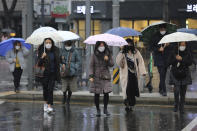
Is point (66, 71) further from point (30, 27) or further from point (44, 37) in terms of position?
point (30, 27)

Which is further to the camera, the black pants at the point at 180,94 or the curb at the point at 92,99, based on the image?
the curb at the point at 92,99

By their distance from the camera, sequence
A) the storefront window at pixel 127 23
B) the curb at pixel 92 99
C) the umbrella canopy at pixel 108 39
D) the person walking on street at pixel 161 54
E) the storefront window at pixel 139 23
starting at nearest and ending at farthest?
1. the umbrella canopy at pixel 108 39
2. the curb at pixel 92 99
3. the person walking on street at pixel 161 54
4. the storefront window at pixel 139 23
5. the storefront window at pixel 127 23

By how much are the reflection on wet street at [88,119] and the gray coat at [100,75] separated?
60cm

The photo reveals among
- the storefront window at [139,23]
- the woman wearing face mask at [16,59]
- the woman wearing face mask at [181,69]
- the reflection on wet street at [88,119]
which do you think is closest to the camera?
the reflection on wet street at [88,119]

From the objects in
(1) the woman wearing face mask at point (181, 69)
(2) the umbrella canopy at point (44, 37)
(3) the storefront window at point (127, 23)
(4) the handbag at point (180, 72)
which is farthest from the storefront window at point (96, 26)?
(4) the handbag at point (180, 72)

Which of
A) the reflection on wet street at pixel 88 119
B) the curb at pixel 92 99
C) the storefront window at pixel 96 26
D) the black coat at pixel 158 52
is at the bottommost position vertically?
the reflection on wet street at pixel 88 119

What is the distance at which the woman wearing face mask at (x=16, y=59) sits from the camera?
51.2 ft

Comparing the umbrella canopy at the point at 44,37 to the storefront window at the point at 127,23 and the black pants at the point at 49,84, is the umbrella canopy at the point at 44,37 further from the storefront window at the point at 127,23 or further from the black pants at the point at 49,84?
the storefront window at the point at 127,23

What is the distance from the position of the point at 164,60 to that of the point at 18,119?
14.1 ft

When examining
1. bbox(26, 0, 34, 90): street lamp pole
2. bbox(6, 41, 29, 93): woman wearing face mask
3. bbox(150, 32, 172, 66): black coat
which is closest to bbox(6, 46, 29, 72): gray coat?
bbox(6, 41, 29, 93): woman wearing face mask

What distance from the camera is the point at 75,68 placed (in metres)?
13.2

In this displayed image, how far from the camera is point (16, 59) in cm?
1563

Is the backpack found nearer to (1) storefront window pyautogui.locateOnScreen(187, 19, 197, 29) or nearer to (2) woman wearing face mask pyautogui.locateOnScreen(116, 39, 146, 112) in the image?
(2) woman wearing face mask pyautogui.locateOnScreen(116, 39, 146, 112)

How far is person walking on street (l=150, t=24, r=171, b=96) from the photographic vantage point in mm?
14055
